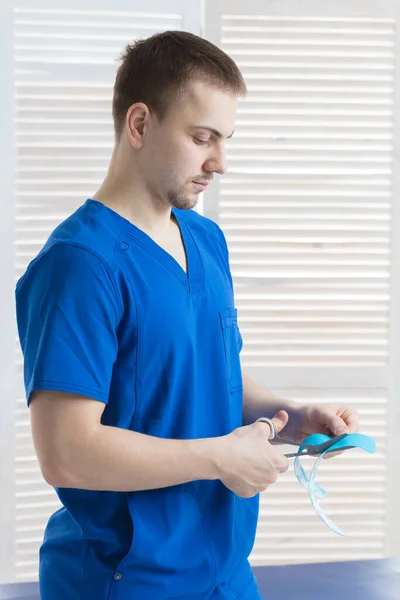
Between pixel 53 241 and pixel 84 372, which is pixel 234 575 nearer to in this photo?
pixel 84 372

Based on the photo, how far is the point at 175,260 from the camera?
1085 millimetres

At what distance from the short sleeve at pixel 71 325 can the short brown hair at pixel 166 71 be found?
0.25m

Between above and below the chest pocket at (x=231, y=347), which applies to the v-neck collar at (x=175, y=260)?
above

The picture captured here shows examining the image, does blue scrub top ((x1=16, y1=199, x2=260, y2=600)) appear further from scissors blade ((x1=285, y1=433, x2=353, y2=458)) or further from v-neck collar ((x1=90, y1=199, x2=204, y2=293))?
scissors blade ((x1=285, y1=433, x2=353, y2=458))

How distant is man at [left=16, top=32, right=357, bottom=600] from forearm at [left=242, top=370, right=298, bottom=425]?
11cm

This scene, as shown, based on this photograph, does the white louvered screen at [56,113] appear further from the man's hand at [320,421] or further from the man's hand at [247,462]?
the man's hand at [247,462]

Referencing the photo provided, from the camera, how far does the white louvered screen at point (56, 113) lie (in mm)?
2008

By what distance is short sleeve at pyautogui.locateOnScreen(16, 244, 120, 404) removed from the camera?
3.00ft

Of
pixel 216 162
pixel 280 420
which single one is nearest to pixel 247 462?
pixel 280 420

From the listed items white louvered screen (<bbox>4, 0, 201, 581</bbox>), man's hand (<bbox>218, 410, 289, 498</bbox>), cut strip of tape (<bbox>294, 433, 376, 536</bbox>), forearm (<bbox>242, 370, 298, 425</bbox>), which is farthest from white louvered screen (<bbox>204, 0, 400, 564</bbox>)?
man's hand (<bbox>218, 410, 289, 498</bbox>)

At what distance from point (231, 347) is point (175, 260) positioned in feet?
0.52

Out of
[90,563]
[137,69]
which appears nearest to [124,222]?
[137,69]

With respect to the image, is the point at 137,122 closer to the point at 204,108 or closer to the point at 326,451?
the point at 204,108

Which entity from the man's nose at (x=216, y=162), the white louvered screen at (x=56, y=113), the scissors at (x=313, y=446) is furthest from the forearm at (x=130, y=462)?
the white louvered screen at (x=56, y=113)
